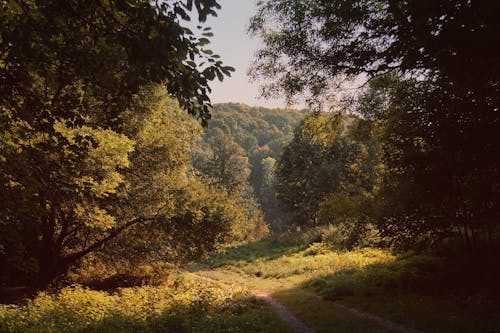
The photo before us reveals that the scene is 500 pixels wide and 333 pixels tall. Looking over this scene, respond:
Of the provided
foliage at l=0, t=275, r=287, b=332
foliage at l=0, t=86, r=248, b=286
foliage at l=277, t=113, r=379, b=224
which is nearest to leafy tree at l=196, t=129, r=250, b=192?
foliage at l=277, t=113, r=379, b=224

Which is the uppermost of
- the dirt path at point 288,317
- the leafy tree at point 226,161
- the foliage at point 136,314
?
the leafy tree at point 226,161

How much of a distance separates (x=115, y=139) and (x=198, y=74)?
29.2 ft

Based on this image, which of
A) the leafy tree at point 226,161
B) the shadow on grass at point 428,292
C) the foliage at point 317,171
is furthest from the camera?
the leafy tree at point 226,161

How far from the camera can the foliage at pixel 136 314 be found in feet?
30.3

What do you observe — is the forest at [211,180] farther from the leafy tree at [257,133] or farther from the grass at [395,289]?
the leafy tree at [257,133]

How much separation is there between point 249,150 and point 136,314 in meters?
100

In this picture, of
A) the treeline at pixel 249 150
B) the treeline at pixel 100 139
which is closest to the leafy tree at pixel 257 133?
the treeline at pixel 249 150

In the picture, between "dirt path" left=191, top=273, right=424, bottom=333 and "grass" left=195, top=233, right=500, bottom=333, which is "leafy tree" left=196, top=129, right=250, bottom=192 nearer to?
"grass" left=195, top=233, right=500, bottom=333

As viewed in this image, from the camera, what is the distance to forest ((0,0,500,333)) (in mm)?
4832

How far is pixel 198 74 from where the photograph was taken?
416cm

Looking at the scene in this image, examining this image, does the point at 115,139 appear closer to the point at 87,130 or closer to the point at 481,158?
the point at 87,130

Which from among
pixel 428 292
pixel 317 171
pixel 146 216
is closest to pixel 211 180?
pixel 146 216

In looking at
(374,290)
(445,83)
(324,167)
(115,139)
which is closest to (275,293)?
(374,290)

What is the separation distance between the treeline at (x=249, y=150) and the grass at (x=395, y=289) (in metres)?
28.8
